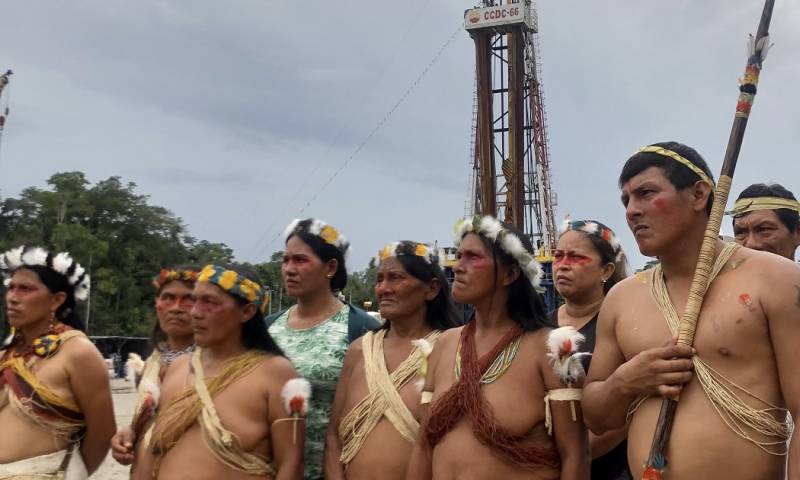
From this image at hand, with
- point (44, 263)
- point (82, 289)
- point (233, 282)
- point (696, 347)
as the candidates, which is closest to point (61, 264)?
point (44, 263)

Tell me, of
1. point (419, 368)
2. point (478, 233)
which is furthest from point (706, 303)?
point (419, 368)

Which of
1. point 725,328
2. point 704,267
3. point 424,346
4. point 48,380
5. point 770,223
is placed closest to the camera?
point 725,328

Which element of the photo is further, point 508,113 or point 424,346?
point 508,113

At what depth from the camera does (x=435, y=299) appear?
480 cm

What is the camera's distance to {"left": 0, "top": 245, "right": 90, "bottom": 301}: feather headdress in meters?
5.08

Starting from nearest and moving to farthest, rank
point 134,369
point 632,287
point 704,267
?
point 704,267, point 632,287, point 134,369

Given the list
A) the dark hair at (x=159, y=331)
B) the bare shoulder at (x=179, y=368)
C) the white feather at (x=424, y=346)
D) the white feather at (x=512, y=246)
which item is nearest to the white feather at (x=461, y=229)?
the white feather at (x=512, y=246)

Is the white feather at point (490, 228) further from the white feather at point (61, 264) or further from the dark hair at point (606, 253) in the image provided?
the white feather at point (61, 264)

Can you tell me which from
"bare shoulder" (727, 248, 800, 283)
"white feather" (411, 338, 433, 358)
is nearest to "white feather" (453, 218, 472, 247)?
"white feather" (411, 338, 433, 358)

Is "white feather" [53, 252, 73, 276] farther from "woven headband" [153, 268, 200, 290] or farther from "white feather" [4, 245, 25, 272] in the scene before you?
"woven headband" [153, 268, 200, 290]

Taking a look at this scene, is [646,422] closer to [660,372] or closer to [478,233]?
[660,372]

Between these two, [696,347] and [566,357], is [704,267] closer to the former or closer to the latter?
[696,347]

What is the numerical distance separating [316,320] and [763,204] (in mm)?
2924

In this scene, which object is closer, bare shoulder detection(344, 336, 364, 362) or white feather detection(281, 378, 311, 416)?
white feather detection(281, 378, 311, 416)
